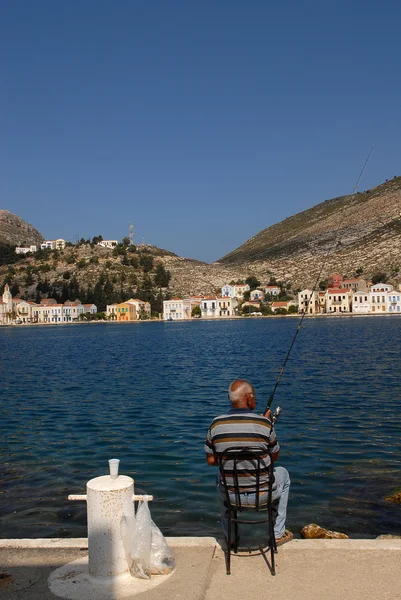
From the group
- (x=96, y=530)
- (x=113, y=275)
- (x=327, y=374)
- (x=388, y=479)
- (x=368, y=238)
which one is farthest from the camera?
(x=113, y=275)

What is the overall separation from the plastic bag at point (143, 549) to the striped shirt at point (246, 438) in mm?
824

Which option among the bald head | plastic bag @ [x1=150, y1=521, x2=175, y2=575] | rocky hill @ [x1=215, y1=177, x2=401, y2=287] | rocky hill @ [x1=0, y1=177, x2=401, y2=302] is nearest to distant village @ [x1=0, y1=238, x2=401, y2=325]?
rocky hill @ [x1=0, y1=177, x2=401, y2=302]

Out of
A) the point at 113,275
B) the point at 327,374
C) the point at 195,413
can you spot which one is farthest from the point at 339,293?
the point at 195,413

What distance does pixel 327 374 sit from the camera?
2802cm

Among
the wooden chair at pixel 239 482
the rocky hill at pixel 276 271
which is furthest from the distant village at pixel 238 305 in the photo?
the wooden chair at pixel 239 482

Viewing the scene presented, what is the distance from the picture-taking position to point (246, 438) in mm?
5223

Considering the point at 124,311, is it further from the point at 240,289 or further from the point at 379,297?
the point at 379,297

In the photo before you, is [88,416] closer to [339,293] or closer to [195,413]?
[195,413]

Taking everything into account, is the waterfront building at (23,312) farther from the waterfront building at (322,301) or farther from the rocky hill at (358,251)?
the waterfront building at (322,301)

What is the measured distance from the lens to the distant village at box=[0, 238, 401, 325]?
137875mm

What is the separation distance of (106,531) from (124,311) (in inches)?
6041

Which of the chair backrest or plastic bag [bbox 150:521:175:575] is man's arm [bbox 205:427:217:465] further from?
plastic bag [bbox 150:521:175:575]

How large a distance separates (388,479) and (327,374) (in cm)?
1761

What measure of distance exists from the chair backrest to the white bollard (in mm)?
910
